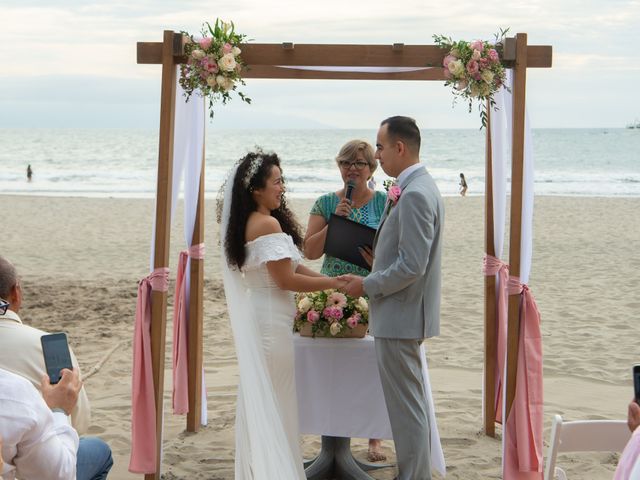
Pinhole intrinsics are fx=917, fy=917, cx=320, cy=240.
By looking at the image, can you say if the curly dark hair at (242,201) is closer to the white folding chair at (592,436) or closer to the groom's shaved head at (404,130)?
the groom's shaved head at (404,130)

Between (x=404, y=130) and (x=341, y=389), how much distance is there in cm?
151

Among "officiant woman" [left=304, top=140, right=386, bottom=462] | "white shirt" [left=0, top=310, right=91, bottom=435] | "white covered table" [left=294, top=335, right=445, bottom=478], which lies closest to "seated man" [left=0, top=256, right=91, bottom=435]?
"white shirt" [left=0, top=310, right=91, bottom=435]

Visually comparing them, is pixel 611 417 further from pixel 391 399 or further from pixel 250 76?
pixel 250 76

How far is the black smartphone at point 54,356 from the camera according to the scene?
9.63 ft

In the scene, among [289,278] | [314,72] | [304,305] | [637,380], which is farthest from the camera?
[314,72]

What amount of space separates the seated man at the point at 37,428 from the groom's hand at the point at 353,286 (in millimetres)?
2263

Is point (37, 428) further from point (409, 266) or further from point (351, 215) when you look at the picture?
point (351, 215)

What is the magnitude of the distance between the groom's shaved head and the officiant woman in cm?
74

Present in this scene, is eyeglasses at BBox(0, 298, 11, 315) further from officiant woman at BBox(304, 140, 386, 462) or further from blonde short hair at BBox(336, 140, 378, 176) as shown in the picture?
blonde short hair at BBox(336, 140, 378, 176)

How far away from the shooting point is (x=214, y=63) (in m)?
5.05

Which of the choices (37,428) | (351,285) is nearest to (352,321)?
(351,285)

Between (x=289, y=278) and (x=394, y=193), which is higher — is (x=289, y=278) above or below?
below

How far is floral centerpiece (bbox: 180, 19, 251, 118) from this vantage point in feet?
16.6

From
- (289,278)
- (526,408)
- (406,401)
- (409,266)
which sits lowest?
(526,408)
